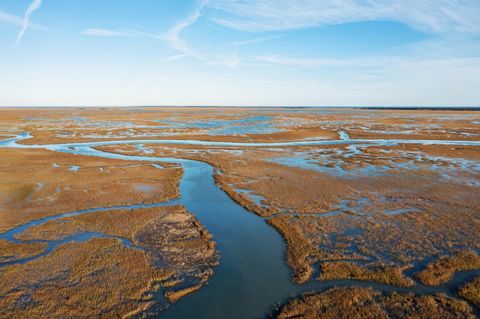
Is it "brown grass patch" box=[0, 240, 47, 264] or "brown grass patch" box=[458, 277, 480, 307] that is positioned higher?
"brown grass patch" box=[0, 240, 47, 264]

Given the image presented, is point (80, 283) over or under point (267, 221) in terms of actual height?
under

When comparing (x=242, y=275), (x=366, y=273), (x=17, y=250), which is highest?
(x=17, y=250)

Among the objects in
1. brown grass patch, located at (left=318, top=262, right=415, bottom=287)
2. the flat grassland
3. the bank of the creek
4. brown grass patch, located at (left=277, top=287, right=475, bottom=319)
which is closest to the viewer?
brown grass patch, located at (left=277, top=287, right=475, bottom=319)

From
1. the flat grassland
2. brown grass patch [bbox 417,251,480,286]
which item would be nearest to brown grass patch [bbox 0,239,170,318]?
the flat grassland

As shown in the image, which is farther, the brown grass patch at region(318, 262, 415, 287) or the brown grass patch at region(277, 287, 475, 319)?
the brown grass patch at region(318, 262, 415, 287)

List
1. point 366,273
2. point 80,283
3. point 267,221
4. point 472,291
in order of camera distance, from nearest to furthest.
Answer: point 472,291
point 80,283
point 366,273
point 267,221

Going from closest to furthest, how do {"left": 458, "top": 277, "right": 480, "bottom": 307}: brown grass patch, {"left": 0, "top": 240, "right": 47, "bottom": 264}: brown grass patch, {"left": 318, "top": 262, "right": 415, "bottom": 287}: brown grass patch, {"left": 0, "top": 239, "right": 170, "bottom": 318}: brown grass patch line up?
{"left": 0, "top": 239, "right": 170, "bottom": 318}: brown grass patch, {"left": 458, "top": 277, "right": 480, "bottom": 307}: brown grass patch, {"left": 318, "top": 262, "right": 415, "bottom": 287}: brown grass patch, {"left": 0, "top": 240, "right": 47, "bottom": 264}: brown grass patch

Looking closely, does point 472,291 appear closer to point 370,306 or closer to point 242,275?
point 370,306

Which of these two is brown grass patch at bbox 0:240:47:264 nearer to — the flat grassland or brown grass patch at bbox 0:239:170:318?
the flat grassland

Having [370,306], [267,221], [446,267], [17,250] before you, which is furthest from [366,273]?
[17,250]

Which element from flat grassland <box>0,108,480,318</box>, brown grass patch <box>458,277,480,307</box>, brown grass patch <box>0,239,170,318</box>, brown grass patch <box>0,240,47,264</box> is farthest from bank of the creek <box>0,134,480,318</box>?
brown grass patch <box>0,239,170,318</box>

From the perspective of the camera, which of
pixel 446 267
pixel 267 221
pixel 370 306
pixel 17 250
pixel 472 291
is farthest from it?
pixel 267 221

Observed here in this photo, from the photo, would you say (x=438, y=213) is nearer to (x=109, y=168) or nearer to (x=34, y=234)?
(x=34, y=234)
